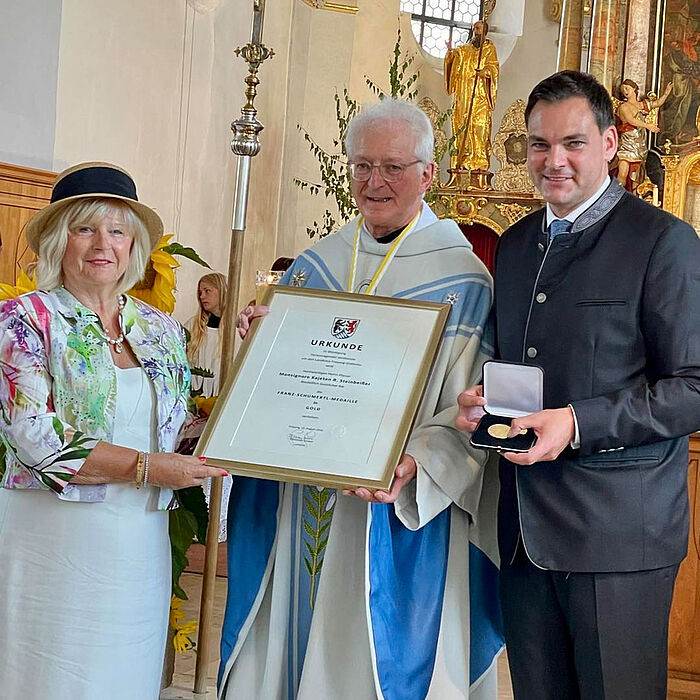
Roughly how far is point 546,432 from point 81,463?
42.8 inches

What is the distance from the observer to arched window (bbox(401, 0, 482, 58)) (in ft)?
51.5

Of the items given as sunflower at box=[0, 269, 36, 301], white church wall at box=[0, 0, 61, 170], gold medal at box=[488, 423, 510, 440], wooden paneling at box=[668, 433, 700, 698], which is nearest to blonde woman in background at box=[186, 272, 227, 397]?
white church wall at box=[0, 0, 61, 170]

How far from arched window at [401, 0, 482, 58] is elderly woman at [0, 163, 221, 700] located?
13.4 m

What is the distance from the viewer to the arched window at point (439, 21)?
15.7 meters

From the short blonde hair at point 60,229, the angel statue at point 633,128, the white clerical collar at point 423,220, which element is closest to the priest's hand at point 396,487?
the white clerical collar at point 423,220

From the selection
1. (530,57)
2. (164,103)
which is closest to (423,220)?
(164,103)

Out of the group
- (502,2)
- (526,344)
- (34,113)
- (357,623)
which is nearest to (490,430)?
(526,344)

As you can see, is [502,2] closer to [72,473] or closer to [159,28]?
[159,28]

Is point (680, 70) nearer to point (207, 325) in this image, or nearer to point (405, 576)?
point (207, 325)

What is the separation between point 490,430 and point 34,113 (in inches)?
233

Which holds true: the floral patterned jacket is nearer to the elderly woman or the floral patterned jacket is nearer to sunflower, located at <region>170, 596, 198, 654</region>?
the elderly woman

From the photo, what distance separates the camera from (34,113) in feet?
24.8

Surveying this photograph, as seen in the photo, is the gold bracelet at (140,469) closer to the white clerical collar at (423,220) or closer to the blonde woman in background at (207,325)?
the white clerical collar at (423,220)

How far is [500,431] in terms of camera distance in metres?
2.43
